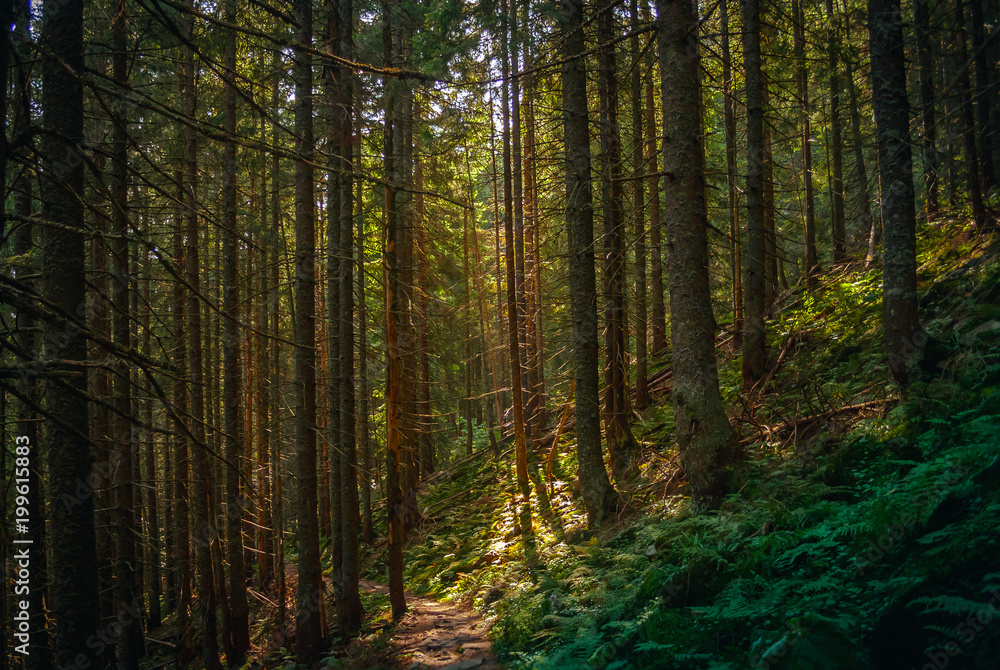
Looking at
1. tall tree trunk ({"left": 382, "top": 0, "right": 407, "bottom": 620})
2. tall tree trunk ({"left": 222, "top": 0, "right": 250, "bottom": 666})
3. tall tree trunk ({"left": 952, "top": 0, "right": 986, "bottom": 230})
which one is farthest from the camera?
tall tree trunk ({"left": 222, "top": 0, "right": 250, "bottom": 666})

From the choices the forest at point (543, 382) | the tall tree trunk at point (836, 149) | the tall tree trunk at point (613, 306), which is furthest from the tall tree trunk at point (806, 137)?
the tall tree trunk at point (613, 306)

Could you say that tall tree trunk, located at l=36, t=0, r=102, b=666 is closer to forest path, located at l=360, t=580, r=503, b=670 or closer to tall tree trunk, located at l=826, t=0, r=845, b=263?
forest path, located at l=360, t=580, r=503, b=670

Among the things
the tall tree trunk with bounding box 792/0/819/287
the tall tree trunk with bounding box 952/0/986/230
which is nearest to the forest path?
the tall tree trunk with bounding box 952/0/986/230

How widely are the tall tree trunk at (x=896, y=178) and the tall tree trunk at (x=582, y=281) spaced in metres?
4.30

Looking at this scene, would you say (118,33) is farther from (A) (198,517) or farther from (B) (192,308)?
(A) (198,517)

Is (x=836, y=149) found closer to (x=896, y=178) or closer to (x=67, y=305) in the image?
(x=896, y=178)

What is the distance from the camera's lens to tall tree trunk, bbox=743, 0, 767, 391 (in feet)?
33.6

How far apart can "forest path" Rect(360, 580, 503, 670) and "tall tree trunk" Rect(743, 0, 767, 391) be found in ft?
22.0

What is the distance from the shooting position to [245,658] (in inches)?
432

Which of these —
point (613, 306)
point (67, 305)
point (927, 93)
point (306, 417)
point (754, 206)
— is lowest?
point (306, 417)

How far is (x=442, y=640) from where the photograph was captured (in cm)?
838

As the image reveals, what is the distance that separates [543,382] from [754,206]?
516cm

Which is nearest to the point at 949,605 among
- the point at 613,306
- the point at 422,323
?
the point at 613,306

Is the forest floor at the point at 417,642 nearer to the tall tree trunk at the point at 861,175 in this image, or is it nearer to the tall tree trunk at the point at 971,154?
the tall tree trunk at the point at 861,175
